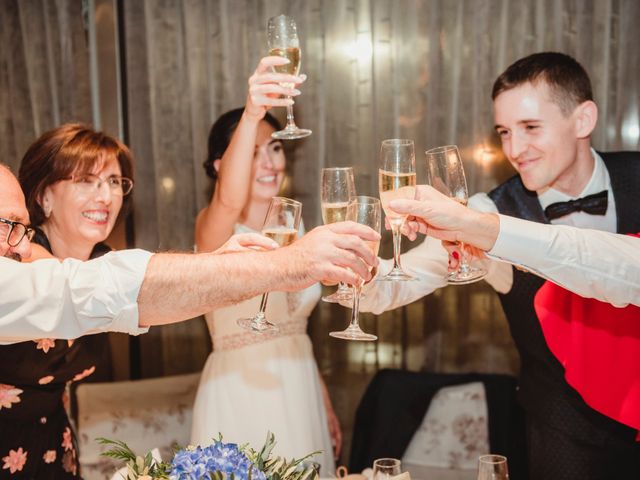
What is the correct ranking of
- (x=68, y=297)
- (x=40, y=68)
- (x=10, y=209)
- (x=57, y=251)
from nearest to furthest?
(x=68, y=297), (x=10, y=209), (x=57, y=251), (x=40, y=68)

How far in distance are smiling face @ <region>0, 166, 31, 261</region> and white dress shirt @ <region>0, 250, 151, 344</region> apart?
1.13 feet

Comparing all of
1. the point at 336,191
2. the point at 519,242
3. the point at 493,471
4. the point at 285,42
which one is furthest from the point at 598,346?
the point at 285,42

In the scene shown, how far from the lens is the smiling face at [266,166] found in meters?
2.66

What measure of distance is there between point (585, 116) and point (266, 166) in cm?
118

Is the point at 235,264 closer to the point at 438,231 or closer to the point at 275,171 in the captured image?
the point at 438,231

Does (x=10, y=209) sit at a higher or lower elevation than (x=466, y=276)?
higher

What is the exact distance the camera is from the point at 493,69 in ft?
10.0

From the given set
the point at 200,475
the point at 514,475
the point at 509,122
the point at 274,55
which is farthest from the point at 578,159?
the point at 200,475

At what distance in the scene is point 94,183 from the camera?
2.27 metres

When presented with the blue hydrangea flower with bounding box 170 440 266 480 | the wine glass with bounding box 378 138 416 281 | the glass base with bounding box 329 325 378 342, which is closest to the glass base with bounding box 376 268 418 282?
the wine glass with bounding box 378 138 416 281

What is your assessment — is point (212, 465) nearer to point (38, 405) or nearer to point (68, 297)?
point (68, 297)

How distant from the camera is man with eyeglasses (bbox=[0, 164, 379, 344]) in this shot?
1332 millimetres

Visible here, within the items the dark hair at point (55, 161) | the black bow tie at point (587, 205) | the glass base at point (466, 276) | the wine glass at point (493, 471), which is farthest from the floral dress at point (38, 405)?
the black bow tie at point (587, 205)

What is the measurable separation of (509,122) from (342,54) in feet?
4.06
